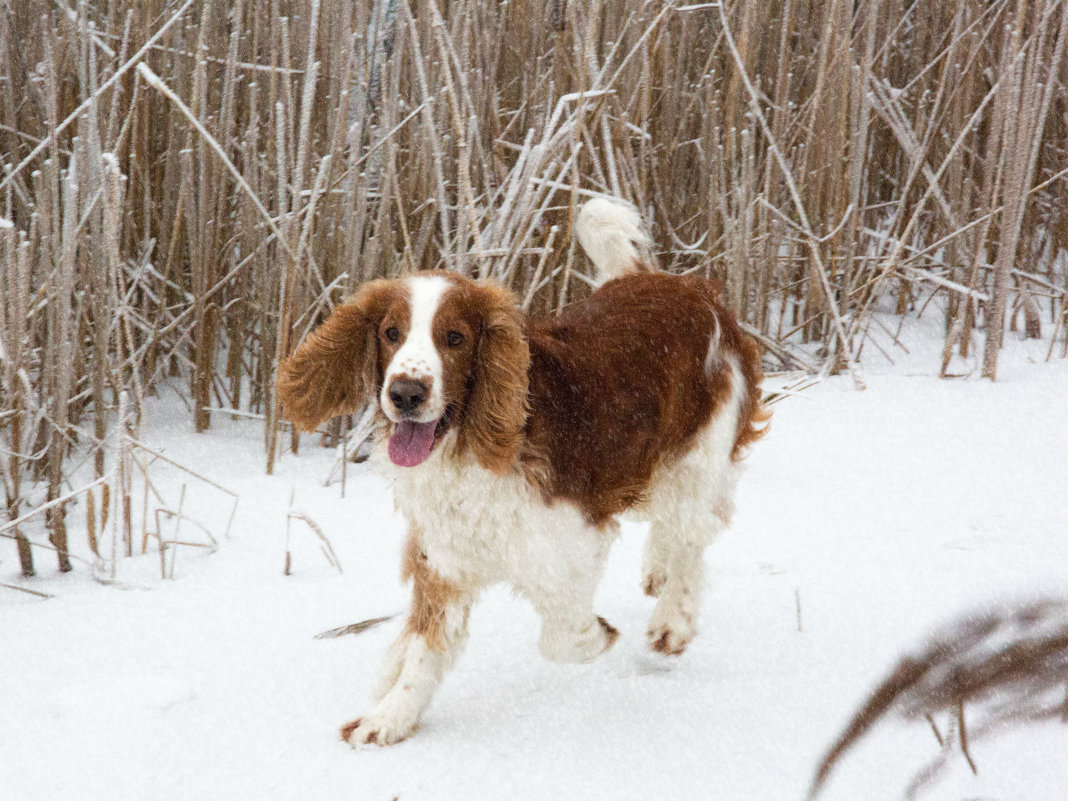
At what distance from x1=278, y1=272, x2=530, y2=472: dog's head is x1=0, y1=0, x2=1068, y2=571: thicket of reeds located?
1.04 metres

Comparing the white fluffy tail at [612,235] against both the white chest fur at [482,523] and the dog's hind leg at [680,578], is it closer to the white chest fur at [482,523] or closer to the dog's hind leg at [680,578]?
the dog's hind leg at [680,578]

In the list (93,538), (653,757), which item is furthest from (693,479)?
(93,538)

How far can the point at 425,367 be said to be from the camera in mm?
2074

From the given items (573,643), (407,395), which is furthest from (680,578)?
(407,395)

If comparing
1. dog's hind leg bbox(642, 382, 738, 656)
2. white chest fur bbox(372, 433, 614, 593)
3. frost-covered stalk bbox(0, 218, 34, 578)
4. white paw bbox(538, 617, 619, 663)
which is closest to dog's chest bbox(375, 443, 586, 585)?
white chest fur bbox(372, 433, 614, 593)

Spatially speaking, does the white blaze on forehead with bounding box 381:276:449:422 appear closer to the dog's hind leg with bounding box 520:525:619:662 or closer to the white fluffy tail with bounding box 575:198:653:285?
the dog's hind leg with bounding box 520:525:619:662

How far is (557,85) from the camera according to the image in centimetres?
418

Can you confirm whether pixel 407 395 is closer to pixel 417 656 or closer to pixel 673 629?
pixel 417 656

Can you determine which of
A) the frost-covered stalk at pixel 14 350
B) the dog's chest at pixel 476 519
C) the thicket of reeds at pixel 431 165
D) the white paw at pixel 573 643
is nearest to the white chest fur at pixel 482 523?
the dog's chest at pixel 476 519

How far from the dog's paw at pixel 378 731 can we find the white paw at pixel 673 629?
696mm

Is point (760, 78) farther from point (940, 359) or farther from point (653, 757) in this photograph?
point (653, 757)

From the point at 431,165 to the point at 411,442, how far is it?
2.06 metres

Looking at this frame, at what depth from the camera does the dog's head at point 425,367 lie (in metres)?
2.09

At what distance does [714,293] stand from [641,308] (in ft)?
1.21
